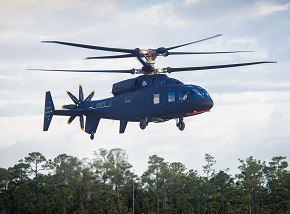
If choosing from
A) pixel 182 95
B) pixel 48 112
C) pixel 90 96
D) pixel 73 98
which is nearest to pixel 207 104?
pixel 182 95

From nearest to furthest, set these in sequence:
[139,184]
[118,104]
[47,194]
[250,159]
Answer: [118,104], [47,194], [139,184], [250,159]

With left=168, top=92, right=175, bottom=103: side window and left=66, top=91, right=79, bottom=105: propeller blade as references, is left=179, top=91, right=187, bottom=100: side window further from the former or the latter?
left=66, top=91, right=79, bottom=105: propeller blade

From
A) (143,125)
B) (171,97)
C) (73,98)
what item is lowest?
(143,125)

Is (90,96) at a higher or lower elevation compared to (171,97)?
higher

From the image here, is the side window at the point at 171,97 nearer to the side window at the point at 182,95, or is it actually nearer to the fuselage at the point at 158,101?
the fuselage at the point at 158,101

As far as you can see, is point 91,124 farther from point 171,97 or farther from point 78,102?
point 171,97

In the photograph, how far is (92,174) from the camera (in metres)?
124

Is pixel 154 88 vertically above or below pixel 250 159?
below

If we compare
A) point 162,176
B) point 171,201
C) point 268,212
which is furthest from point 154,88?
point 162,176

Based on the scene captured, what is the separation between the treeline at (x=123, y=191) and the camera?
121 meters

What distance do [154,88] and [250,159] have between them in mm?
86804

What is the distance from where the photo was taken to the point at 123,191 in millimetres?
133875

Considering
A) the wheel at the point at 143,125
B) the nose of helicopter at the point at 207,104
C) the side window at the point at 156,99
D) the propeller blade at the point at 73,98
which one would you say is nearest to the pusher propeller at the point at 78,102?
the propeller blade at the point at 73,98

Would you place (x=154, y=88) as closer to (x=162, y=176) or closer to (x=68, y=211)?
(x=68, y=211)
